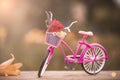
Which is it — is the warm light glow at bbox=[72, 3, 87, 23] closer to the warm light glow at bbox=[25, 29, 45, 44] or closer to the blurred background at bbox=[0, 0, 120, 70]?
the blurred background at bbox=[0, 0, 120, 70]

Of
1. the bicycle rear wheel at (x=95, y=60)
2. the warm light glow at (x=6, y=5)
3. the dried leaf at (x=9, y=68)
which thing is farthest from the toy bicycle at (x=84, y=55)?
the warm light glow at (x=6, y=5)

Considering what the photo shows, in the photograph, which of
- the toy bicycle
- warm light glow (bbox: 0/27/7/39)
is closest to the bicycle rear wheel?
the toy bicycle

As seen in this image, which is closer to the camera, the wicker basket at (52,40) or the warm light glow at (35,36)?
the wicker basket at (52,40)

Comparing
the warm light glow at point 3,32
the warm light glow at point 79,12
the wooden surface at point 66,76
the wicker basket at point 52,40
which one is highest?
the warm light glow at point 79,12

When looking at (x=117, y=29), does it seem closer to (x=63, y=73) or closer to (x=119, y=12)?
(x=119, y=12)

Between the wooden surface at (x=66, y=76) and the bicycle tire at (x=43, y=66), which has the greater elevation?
the bicycle tire at (x=43, y=66)

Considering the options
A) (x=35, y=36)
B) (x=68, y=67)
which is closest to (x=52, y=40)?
(x=35, y=36)

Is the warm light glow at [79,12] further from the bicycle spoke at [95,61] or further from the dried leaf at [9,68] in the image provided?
the dried leaf at [9,68]

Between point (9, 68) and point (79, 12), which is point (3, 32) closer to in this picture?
point (9, 68)

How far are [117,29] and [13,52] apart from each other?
3.02 feet

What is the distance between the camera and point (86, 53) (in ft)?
9.66

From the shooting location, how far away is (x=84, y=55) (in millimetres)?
2926

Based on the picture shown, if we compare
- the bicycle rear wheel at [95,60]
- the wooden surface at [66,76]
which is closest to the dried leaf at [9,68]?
the wooden surface at [66,76]

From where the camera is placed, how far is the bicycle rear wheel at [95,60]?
2954mm
